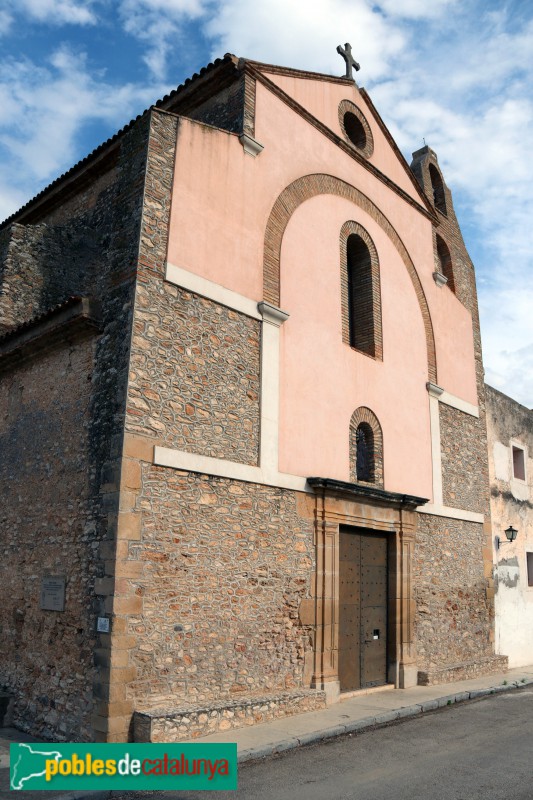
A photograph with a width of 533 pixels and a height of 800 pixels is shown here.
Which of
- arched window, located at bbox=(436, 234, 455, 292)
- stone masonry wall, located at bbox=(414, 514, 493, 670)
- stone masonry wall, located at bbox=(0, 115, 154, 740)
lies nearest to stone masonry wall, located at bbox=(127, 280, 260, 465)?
stone masonry wall, located at bbox=(0, 115, 154, 740)

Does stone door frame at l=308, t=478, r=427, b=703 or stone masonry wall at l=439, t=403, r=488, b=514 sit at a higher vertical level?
stone masonry wall at l=439, t=403, r=488, b=514

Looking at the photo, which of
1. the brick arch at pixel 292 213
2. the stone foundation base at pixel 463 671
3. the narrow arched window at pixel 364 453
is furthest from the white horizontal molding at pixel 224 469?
Result: the stone foundation base at pixel 463 671

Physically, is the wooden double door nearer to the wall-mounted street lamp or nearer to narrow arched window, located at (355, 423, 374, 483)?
narrow arched window, located at (355, 423, 374, 483)

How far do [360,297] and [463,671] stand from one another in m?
7.05

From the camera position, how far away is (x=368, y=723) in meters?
8.30

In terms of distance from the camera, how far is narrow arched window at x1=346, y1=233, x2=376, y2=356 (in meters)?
11.9

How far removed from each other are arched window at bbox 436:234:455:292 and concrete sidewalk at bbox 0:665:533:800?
27.6ft

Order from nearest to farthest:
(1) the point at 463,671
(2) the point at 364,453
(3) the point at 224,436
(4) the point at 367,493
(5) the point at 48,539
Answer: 1. (5) the point at 48,539
2. (3) the point at 224,436
3. (4) the point at 367,493
4. (2) the point at 364,453
5. (1) the point at 463,671

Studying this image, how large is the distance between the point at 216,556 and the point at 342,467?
304cm

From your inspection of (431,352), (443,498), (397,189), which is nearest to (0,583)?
(443,498)

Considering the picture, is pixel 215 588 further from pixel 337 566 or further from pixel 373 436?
pixel 373 436

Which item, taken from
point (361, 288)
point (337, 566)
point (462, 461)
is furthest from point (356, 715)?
point (361, 288)

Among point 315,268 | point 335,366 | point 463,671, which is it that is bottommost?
point 463,671

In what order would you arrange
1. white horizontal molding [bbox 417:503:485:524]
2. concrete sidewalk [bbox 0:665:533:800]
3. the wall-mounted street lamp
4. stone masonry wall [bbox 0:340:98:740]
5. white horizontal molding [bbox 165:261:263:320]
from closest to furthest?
concrete sidewalk [bbox 0:665:533:800]
stone masonry wall [bbox 0:340:98:740]
white horizontal molding [bbox 165:261:263:320]
white horizontal molding [bbox 417:503:485:524]
the wall-mounted street lamp
